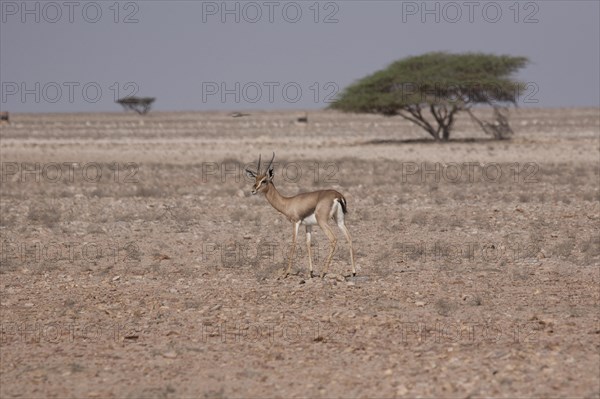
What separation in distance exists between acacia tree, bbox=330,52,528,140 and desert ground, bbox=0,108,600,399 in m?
23.1

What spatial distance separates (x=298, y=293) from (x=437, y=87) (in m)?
40.5

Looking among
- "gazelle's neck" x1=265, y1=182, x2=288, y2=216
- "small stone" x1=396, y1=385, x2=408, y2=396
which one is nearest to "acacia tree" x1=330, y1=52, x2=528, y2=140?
"gazelle's neck" x1=265, y1=182, x2=288, y2=216

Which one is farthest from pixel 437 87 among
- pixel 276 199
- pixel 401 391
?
pixel 401 391

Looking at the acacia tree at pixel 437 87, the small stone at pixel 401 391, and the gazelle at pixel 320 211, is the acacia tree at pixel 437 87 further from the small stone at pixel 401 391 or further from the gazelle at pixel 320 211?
the small stone at pixel 401 391

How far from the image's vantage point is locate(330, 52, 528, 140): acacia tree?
51.0m

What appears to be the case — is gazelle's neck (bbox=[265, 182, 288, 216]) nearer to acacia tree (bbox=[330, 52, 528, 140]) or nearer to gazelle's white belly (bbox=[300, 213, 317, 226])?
gazelle's white belly (bbox=[300, 213, 317, 226])

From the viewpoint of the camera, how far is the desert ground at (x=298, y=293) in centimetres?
823

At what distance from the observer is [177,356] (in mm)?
8961

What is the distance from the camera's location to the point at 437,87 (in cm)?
5109

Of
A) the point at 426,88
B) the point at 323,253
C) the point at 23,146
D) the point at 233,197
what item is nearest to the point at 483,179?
the point at 233,197

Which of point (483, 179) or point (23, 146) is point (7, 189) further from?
point (23, 146)

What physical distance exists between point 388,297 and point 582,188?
1525 centimetres

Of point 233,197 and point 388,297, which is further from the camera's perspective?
point 233,197

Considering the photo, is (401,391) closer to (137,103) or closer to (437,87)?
(437,87)
